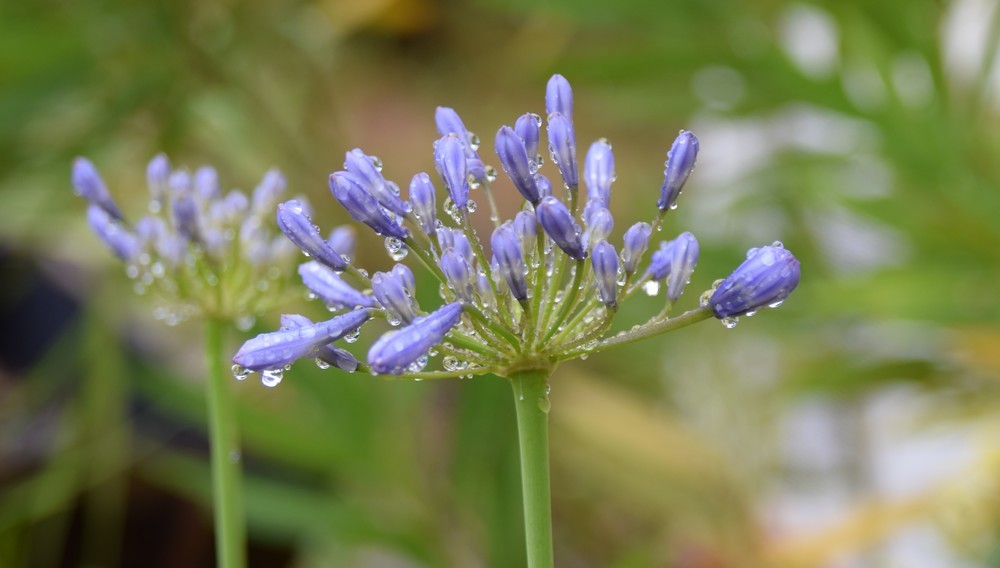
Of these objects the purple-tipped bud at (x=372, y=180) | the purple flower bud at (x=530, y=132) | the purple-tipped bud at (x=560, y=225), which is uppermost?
the purple flower bud at (x=530, y=132)

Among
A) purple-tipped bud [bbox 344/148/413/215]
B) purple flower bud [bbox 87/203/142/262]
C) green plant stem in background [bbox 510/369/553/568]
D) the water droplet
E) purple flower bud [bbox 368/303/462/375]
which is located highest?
purple flower bud [bbox 87/203/142/262]

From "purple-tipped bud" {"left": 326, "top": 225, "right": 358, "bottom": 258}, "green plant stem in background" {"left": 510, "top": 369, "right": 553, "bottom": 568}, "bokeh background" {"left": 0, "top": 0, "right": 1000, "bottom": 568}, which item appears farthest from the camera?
"bokeh background" {"left": 0, "top": 0, "right": 1000, "bottom": 568}

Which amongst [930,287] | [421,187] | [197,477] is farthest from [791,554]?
[421,187]

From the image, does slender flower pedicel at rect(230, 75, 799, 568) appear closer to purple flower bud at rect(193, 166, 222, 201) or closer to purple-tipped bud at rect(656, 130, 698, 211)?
purple-tipped bud at rect(656, 130, 698, 211)

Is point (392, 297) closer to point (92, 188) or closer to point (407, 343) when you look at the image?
point (407, 343)

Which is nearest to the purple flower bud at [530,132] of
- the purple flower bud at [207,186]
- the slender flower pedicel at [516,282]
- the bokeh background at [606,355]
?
the slender flower pedicel at [516,282]

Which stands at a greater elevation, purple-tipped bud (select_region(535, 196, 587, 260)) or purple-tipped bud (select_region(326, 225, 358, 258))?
purple-tipped bud (select_region(326, 225, 358, 258))

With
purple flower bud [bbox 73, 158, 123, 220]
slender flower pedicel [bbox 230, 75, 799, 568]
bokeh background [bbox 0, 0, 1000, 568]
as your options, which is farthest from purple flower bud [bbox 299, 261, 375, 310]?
bokeh background [bbox 0, 0, 1000, 568]

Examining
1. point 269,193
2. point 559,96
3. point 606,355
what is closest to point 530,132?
point 559,96

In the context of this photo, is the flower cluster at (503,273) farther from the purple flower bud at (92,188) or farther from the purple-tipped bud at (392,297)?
the purple flower bud at (92,188)
